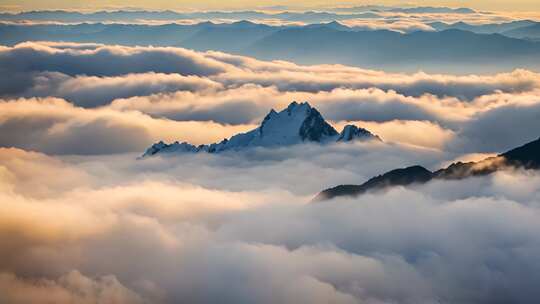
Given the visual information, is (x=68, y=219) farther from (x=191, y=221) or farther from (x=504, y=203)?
(x=504, y=203)

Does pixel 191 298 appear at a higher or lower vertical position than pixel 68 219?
lower

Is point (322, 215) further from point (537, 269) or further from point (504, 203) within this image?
point (537, 269)

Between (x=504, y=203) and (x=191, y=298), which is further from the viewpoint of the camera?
(x=504, y=203)

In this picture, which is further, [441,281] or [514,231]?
[514,231]

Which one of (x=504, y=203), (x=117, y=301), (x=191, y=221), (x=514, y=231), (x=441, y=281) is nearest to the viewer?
(x=117, y=301)

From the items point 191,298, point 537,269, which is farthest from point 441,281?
point 191,298

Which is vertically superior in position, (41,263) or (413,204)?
(413,204)

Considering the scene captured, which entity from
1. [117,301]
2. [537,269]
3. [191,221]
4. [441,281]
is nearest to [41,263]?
[117,301]

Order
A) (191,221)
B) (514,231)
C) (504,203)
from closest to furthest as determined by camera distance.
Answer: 1. (514,231)
2. (504,203)
3. (191,221)

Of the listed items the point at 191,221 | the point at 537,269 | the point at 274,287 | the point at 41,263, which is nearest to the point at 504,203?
the point at 537,269

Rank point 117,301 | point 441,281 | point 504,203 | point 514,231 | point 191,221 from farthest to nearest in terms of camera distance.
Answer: point 191,221
point 504,203
point 514,231
point 441,281
point 117,301
